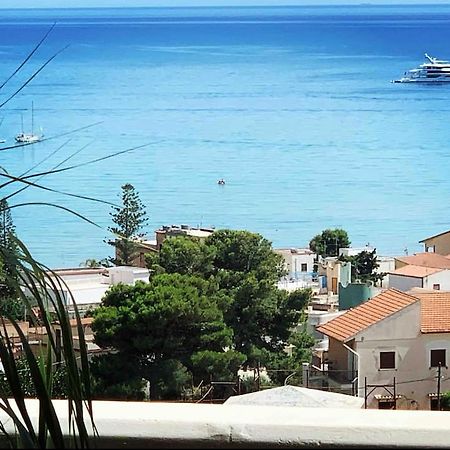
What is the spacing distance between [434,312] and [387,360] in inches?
23.3

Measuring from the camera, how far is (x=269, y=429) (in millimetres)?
821

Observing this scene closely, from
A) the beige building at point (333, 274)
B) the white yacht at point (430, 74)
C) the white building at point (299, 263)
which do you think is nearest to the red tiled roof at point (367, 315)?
the beige building at point (333, 274)

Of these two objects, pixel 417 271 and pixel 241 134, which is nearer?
pixel 417 271

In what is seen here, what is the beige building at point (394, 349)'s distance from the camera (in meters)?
6.56

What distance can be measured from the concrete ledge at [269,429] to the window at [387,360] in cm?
594

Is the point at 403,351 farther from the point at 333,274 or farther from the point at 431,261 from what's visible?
the point at 333,274

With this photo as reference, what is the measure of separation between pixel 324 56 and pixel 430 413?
190 ft

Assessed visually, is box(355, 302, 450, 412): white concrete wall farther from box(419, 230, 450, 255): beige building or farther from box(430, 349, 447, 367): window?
box(419, 230, 450, 255): beige building

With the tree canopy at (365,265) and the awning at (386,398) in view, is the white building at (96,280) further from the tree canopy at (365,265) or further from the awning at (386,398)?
the tree canopy at (365,265)

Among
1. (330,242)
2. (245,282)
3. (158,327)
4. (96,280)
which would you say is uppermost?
(330,242)

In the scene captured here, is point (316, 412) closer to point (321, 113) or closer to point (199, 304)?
point (199, 304)

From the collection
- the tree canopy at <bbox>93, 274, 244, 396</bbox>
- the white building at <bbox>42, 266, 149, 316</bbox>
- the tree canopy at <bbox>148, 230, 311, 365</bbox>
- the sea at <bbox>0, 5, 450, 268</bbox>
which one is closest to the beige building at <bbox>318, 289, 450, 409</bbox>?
the tree canopy at <bbox>93, 274, 244, 396</bbox>

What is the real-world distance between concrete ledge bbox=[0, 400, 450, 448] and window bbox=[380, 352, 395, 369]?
19.5 ft

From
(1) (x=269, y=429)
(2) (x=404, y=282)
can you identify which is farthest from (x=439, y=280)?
(1) (x=269, y=429)
